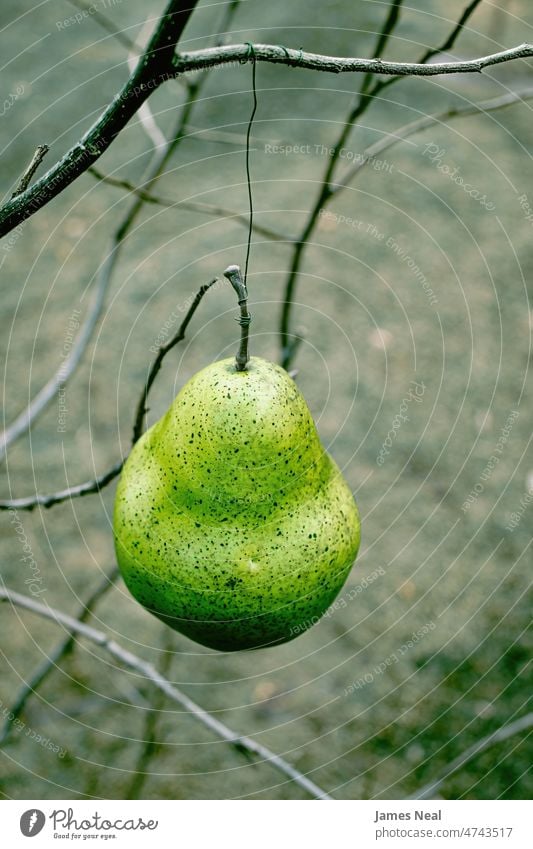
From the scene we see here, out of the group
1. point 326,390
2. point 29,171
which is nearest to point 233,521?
point 29,171

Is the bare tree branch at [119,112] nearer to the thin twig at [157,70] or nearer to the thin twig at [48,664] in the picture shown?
the thin twig at [157,70]

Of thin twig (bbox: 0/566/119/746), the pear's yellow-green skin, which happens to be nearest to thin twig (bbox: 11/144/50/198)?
A: the pear's yellow-green skin

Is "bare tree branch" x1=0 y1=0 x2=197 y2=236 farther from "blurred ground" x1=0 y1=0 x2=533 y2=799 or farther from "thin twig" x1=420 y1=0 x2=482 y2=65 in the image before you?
"blurred ground" x1=0 y1=0 x2=533 y2=799

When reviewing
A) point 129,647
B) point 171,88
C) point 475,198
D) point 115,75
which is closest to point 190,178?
point 171,88

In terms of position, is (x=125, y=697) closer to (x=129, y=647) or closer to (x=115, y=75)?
(x=129, y=647)

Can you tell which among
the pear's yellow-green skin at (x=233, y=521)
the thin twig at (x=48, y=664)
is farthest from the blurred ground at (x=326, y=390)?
the pear's yellow-green skin at (x=233, y=521)
